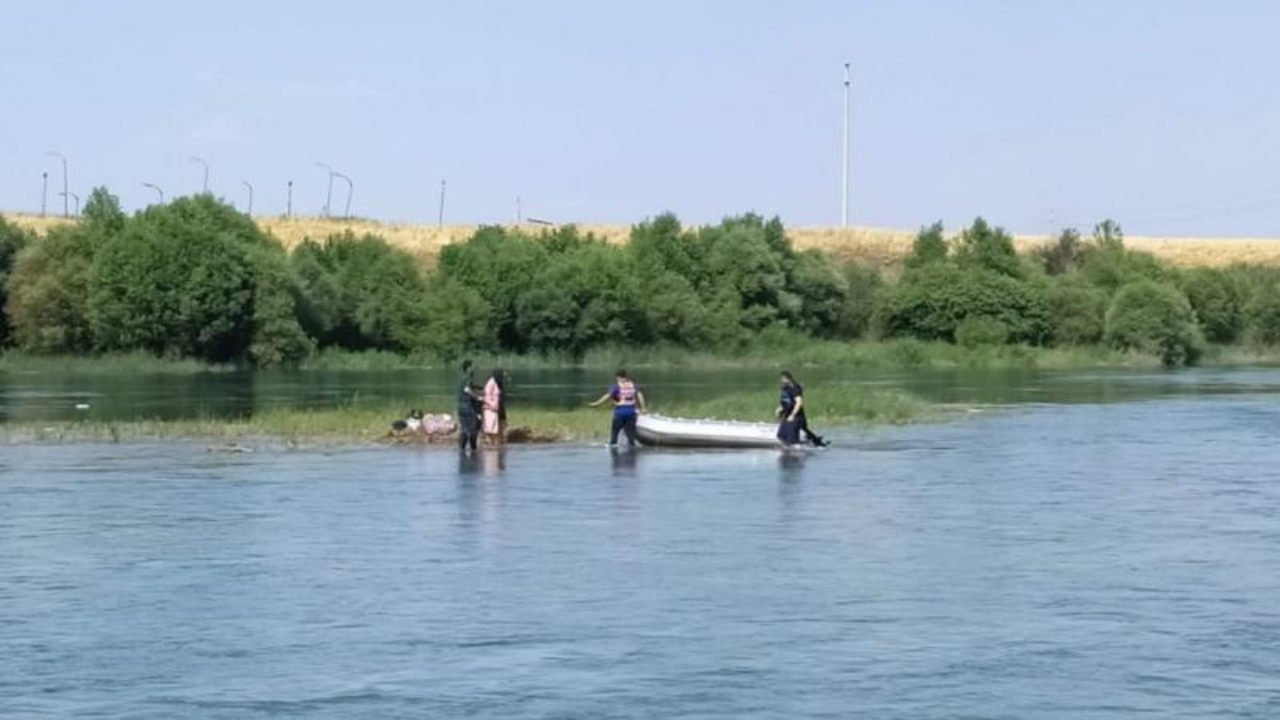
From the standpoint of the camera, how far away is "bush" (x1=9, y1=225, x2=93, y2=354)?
386ft

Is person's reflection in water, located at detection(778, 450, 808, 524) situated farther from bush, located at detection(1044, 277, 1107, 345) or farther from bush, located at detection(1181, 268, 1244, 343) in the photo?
bush, located at detection(1181, 268, 1244, 343)

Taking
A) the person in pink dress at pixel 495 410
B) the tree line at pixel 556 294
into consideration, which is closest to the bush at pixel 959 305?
the tree line at pixel 556 294

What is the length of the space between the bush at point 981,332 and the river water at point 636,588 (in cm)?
9152

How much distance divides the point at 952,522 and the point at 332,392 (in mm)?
50633

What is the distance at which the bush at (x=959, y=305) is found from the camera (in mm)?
139875

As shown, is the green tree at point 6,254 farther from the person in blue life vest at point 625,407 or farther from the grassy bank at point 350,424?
the person in blue life vest at point 625,407

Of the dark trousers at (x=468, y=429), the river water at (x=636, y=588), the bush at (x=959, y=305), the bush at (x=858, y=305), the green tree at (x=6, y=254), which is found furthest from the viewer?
the bush at (x=858, y=305)

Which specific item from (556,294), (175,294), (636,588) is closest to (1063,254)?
(556,294)

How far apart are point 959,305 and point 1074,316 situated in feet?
23.9

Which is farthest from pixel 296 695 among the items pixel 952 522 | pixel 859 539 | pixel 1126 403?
pixel 1126 403

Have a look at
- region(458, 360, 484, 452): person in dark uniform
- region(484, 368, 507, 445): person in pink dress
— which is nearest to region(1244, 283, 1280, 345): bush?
region(484, 368, 507, 445): person in pink dress

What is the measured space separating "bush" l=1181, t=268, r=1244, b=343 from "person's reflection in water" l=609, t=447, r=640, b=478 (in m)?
105

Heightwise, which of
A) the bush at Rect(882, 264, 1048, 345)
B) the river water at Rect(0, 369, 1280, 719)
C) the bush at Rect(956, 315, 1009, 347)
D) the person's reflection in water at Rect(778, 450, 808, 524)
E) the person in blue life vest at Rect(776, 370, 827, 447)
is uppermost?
the bush at Rect(882, 264, 1048, 345)

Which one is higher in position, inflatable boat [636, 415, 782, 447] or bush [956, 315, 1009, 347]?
bush [956, 315, 1009, 347]
